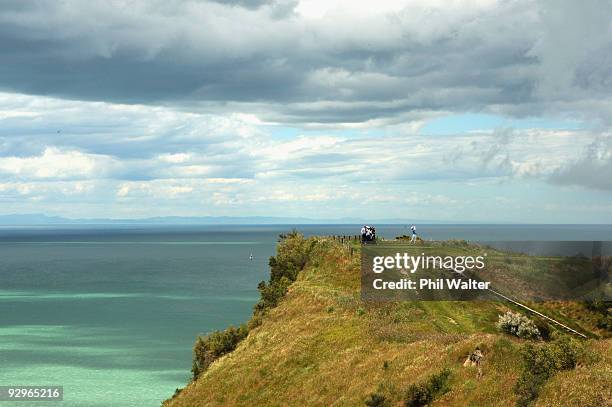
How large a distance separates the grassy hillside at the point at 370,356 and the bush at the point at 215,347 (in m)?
1.23

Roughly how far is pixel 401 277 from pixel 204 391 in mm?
18129

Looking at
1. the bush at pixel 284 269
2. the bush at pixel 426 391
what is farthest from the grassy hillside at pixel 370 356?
the bush at pixel 284 269

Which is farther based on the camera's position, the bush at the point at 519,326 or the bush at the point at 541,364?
the bush at the point at 519,326

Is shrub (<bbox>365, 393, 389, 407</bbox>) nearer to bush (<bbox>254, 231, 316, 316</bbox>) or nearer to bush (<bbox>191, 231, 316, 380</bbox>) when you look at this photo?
bush (<bbox>191, 231, 316, 380</bbox>)

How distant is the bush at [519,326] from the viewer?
128 ft

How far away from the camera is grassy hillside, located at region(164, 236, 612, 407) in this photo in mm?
24469

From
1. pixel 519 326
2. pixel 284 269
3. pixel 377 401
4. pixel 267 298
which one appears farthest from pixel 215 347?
pixel 377 401

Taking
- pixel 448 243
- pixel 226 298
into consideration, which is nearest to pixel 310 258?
pixel 448 243

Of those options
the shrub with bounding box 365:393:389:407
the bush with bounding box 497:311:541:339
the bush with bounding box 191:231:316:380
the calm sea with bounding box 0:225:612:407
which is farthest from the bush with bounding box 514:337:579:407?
the calm sea with bounding box 0:225:612:407

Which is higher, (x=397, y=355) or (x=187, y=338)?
(x=397, y=355)

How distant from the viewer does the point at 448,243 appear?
237 ft

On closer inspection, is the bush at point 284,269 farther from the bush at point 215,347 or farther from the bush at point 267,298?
the bush at point 215,347

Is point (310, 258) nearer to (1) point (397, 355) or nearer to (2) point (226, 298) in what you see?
(1) point (397, 355)

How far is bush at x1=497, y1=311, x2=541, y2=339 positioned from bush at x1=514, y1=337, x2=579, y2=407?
49.9 feet
